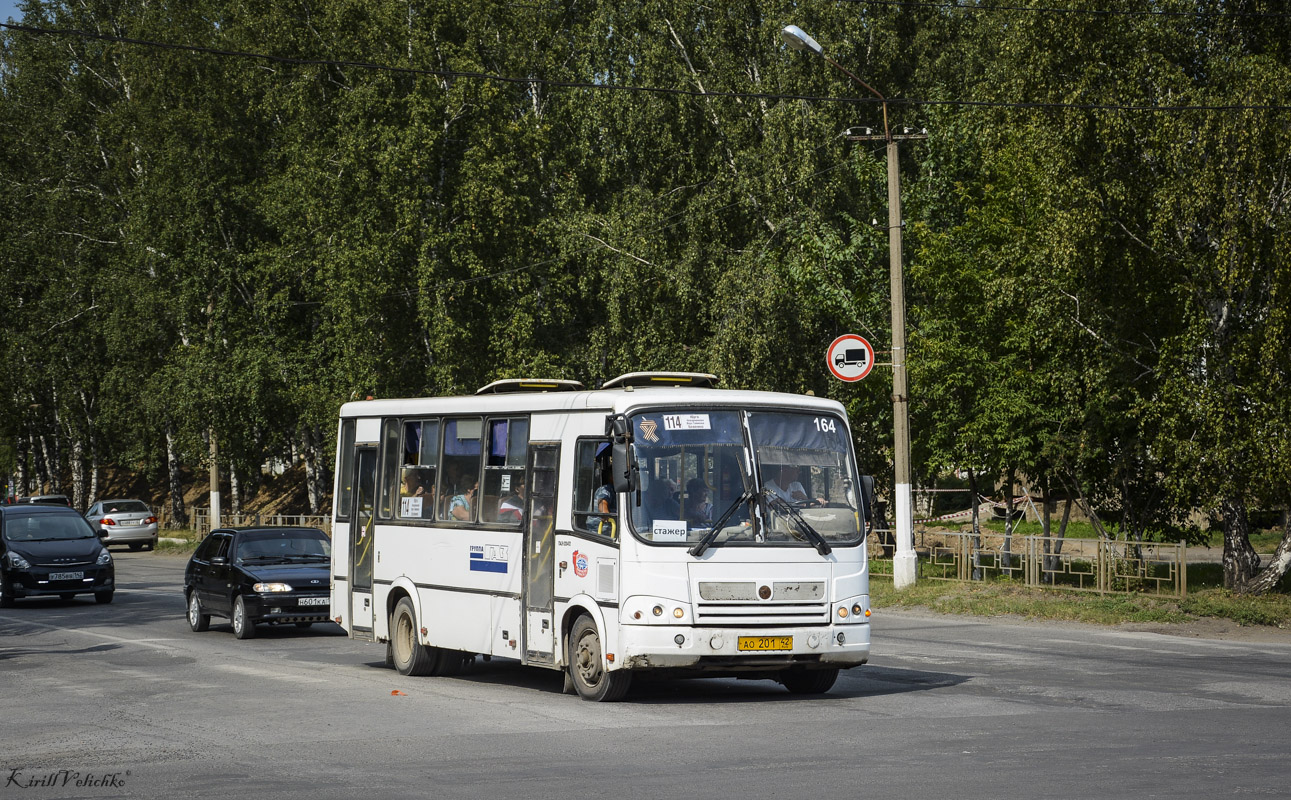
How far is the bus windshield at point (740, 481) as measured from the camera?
1294 centimetres

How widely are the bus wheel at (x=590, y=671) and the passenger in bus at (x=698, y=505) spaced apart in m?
1.31

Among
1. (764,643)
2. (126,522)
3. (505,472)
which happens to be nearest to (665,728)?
(764,643)

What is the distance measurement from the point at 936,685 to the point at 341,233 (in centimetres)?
3209

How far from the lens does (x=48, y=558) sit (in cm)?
2719

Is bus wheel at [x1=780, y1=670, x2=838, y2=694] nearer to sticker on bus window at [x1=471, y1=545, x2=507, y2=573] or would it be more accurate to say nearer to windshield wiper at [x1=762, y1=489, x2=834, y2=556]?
windshield wiper at [x1=762, y1=489, x2=834, y2=556]

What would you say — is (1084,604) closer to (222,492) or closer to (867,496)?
(867,496)

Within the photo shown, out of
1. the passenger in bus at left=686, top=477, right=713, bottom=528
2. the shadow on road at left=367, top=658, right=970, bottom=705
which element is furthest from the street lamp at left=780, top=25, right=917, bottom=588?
the passenger in bus at left=686, top=477, right=713, bottom=528

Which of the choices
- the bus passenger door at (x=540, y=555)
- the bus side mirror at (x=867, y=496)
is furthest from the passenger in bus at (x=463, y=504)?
the bus side mirror at (x=867, y=496)

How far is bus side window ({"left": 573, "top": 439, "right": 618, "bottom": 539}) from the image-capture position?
13.1 m

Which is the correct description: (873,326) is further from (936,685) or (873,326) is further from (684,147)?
(936,685)

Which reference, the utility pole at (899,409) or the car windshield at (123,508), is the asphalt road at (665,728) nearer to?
the utility pole at (899,409)

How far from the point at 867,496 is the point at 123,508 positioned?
43.2 m

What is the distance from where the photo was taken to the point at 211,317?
4984 centimetres

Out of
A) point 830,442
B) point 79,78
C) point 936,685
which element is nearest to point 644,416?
point 830,442
